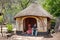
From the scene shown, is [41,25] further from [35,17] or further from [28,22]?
[28,22]

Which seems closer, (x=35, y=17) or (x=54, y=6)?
(x=35, y=17)

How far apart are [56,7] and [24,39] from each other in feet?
35.7

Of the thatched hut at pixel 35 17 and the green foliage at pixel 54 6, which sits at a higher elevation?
the green foliage at pixel 54 6

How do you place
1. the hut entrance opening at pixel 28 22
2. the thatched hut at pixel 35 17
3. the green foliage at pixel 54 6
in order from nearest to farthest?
the thatched hut at pixel 35 17 < the hut entrance opening at pixel 28 22 < the green foliage at pixel 54 6

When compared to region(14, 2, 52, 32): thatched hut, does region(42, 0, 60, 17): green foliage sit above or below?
above

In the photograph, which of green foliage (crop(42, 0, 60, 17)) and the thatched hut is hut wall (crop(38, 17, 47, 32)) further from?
green foliage (crop(42, 0, 60, 17))

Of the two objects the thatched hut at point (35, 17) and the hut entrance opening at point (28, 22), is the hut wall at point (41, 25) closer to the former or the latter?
the thatched hut at point (35, 17)

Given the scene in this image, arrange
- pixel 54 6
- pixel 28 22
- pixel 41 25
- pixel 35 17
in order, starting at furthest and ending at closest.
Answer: pixel 54 6
pixel 28 22
pixel 35 17
pixel 41 25

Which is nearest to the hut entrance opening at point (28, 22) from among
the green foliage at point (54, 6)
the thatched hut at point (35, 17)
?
the thatched hut at point (35, 17)

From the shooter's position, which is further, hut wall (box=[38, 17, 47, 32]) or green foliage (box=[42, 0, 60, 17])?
green foliage (box=[42, 0, 60, 17])

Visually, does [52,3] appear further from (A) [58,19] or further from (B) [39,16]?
(B) [39,16]

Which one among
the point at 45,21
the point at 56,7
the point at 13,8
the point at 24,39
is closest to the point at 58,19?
the point at 56,7

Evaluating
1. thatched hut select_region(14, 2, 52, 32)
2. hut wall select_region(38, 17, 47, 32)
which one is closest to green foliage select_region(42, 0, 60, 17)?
thatched hut select_region(14, 2, 52, 32)

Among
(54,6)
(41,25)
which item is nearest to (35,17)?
(41,25)
